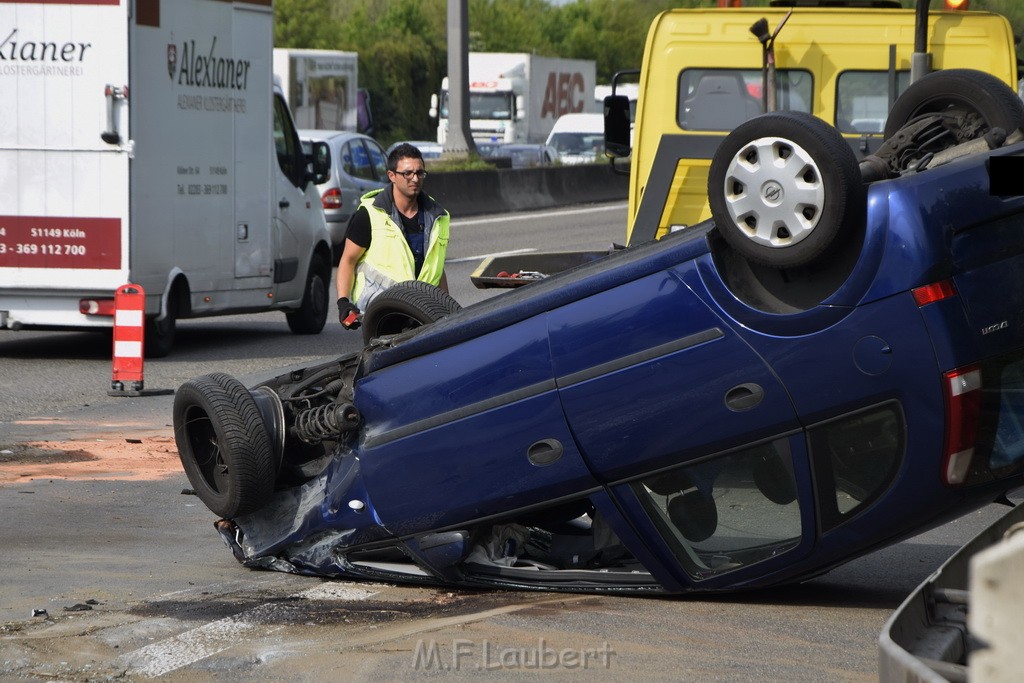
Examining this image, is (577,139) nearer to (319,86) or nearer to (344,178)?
(319,86)

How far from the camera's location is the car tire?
5867 mm

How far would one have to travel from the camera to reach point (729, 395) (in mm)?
5422

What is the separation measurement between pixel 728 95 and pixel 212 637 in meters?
6.34

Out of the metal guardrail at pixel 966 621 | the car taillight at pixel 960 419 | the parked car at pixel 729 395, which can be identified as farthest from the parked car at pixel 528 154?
the metal guardrail at pixel 966 621

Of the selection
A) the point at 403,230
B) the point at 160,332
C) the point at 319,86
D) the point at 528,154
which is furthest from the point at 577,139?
the point at 403,230

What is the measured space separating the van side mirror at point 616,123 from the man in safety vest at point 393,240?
10.8ft

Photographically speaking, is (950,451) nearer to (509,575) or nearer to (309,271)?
(509,575)

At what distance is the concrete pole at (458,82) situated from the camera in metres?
30.2

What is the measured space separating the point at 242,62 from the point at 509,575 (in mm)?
9843

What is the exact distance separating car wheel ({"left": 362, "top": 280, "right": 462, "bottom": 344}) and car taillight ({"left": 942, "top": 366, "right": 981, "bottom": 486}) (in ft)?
6.71

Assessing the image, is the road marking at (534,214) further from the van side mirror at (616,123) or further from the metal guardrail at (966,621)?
the metal guardrail at (966,621)

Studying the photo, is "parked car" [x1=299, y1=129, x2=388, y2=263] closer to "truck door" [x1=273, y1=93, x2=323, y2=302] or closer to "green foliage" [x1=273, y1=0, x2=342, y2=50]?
"truck door" [x1=273, y1=93, x2=323, y2=302]

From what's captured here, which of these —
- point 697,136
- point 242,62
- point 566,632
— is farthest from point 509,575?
point 242,62

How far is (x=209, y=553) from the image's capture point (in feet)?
22.6
